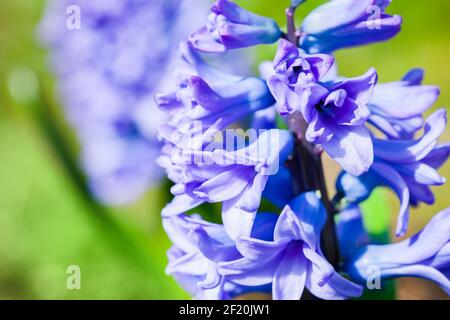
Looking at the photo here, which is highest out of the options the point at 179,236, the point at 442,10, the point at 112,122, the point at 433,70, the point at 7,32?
the point at 7,32

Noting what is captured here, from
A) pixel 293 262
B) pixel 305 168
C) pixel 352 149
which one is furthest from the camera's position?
pixel 305 168

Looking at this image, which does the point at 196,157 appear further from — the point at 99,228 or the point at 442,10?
the point at 442,10

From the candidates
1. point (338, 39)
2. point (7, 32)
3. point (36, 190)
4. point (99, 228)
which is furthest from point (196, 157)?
point (7, 32)

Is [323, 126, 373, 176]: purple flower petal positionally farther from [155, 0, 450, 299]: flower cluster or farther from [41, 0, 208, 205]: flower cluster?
[41, 0, 208, 205]: flower cluster

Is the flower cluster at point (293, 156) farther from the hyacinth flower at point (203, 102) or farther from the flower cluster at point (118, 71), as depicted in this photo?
the flower cluster at point (118, 71)

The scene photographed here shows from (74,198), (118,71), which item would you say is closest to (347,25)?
(118,71)

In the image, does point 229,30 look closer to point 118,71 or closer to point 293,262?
point 293,262
